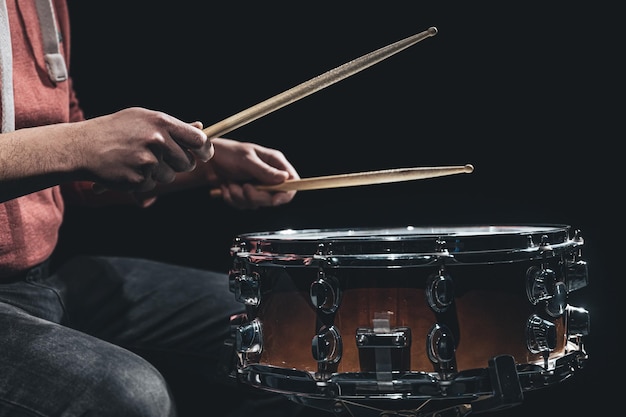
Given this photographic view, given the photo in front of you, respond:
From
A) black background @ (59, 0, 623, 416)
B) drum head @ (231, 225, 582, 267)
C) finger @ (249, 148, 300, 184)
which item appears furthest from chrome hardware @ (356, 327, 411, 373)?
black background @ (59, 0, 623, 416)

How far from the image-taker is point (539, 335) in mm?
1197

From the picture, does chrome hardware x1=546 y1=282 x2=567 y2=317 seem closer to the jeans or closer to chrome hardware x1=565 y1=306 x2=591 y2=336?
chrome hardware x1=565 y1=306 x2=591 y2=336

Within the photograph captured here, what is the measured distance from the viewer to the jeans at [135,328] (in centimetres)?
116

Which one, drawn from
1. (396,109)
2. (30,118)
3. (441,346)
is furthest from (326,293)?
(396,109)

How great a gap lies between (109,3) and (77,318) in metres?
0.97

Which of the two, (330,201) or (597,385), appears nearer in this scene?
(597,385)

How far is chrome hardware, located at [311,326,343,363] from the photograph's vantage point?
3.82 feet

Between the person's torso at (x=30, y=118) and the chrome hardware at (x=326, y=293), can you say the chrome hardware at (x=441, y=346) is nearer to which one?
the chrome hardware at (x=326, y=293)

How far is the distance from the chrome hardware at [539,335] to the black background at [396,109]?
2.75ft

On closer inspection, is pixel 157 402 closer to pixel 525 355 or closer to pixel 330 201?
pixel 525 355

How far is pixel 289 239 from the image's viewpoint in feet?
3.98

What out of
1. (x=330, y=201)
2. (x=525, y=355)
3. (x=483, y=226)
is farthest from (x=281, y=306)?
(x=330, y=201)

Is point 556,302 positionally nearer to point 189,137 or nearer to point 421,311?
point 421,311

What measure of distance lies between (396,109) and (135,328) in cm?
89
